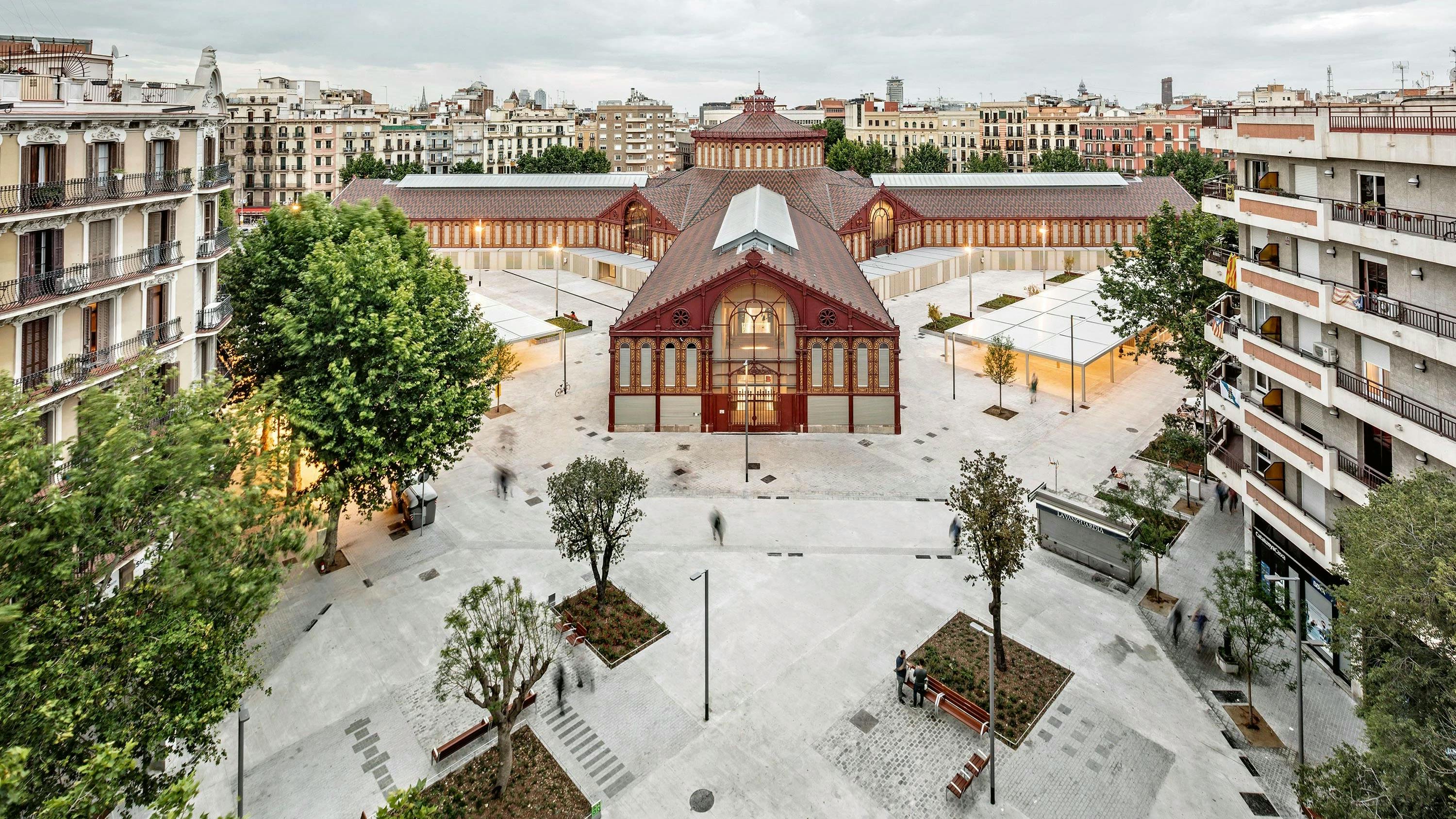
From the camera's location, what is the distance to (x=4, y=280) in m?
23.1

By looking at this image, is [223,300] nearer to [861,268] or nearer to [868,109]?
[861,268]

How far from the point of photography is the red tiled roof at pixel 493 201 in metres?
87.6

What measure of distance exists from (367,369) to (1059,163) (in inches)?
4260

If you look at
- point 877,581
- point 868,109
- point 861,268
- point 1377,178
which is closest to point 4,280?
point 877,581

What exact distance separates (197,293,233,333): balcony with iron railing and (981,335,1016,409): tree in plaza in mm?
41229

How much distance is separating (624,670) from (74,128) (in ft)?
84.3

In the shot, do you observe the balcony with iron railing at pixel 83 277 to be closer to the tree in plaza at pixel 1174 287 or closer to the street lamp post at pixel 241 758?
the street lamp post at pixel 241 758

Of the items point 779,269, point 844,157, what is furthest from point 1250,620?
point 844,157

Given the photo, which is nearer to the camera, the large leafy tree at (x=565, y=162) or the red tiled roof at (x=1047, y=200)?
the red tiled roof at (x=1047, y=200)

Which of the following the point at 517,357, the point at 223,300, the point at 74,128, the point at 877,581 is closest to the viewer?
the point at 74,128

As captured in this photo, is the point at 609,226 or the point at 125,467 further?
the point at 609,226

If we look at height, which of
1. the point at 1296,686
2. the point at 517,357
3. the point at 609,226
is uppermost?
the point at 609,226

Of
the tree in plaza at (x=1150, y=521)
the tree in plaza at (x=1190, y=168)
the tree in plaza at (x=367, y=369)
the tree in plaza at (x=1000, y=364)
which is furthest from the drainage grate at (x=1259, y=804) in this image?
the tree in plaza at (x=1190, y=168)

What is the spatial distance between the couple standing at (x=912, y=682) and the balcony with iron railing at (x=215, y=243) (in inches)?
1271
